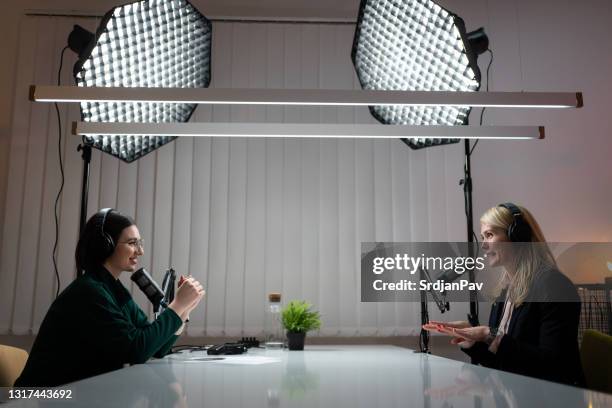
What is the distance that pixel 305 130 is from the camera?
2111mm

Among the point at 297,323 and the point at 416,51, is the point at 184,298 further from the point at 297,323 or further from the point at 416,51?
the point at 416,51

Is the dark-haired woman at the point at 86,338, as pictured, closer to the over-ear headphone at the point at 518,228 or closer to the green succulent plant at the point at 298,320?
the green succulent plant at the point at 298,320

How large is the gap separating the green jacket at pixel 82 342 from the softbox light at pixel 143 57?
2.69ft

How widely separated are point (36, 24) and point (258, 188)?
1.81m

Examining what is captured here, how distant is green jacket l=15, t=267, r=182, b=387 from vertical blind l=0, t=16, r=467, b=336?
1.57 metres

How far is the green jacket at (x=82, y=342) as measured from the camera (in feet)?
4.79

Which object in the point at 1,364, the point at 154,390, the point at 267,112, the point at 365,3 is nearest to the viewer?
the point at 154,390

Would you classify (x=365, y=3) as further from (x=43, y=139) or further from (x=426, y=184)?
(x=43, y=139)

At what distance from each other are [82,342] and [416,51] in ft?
4.84

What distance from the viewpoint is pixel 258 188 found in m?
3.23

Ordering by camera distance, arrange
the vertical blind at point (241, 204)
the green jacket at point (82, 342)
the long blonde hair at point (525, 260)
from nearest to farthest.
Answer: the green jacket at point (82, 342) < the long blonde hair at point (525, 260) < the vertical blind at point (241, 204)

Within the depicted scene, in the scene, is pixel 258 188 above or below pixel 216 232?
above

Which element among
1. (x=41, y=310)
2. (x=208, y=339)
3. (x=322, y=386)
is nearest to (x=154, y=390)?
(x=322, y=386)

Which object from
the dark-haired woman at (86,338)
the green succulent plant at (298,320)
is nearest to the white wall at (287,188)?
the green succulent plant at (298,320)
